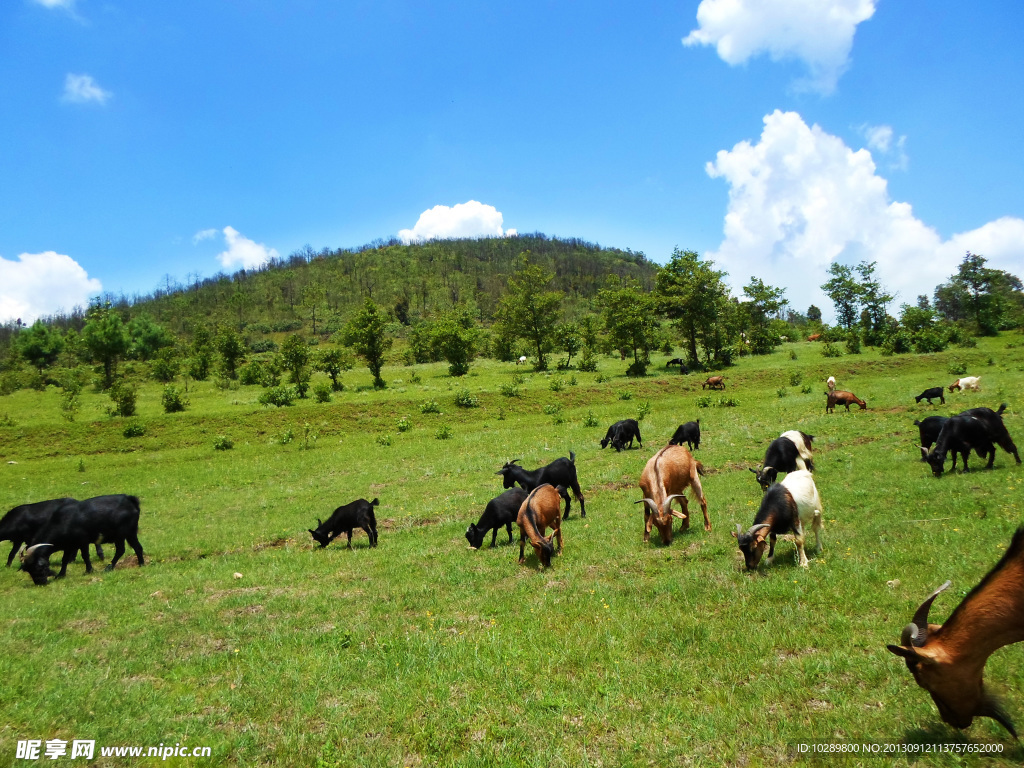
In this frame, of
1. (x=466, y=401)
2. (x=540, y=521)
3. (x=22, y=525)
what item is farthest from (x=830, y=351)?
(x=22, y=525)

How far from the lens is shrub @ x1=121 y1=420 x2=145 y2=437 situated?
3778 centimetres

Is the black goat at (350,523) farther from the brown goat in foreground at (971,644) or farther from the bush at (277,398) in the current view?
the bush at (277,398)

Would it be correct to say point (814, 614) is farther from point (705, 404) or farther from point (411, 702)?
point (705, 404)

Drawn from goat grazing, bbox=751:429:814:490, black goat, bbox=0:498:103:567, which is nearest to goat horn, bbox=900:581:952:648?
goat grazing, bbox=751:429:814:490

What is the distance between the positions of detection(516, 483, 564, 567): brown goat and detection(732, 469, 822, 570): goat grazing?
11.9ft

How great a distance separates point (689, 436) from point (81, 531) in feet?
70.3

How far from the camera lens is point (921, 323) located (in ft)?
203

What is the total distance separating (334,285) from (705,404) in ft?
528

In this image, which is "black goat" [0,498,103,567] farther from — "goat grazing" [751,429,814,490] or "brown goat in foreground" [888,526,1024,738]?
"goat grazing" [751,429,814,490]

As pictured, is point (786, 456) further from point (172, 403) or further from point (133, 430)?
point (172, 403)

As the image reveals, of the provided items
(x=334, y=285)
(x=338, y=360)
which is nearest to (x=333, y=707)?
(x=338, y=360)

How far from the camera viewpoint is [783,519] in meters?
9.27

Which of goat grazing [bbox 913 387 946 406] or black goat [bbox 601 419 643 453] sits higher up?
goat grazing [bbox 913 387 946 406]

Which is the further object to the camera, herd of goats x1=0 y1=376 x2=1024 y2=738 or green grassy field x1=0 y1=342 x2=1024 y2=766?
green grassy field x1=0 y1=342 x2=1024 y2=766
